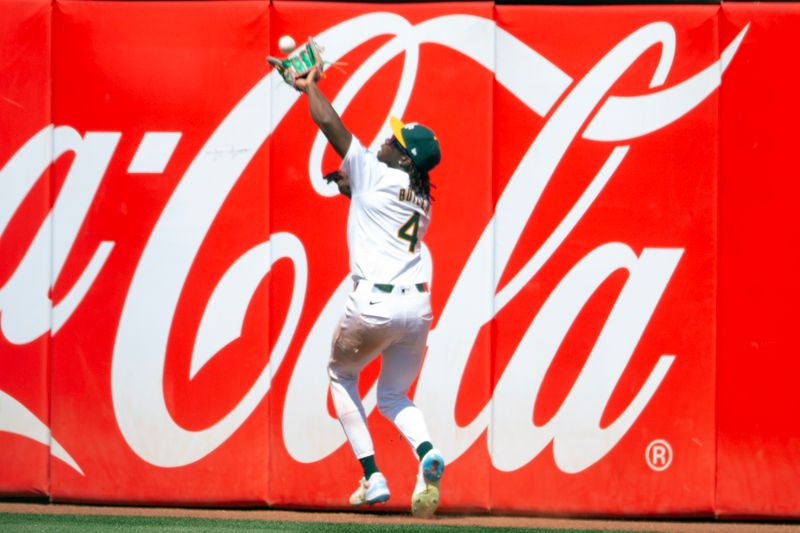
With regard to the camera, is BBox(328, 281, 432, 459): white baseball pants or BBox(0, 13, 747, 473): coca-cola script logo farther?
BBox(0, 13, 747, 473): coca-cola script logo

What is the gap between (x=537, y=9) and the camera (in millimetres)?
8367

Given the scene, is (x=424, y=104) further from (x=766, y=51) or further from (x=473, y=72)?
(x=766, y=51)

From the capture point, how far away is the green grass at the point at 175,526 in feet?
24.3

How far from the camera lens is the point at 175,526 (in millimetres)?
Answer: 7602

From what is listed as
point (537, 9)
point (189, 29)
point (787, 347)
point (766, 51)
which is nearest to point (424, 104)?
point (537, 9)

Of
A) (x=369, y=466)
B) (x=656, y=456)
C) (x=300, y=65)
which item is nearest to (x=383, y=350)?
(x=369, y=466)

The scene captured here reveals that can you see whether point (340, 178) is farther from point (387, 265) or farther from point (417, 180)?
point (387, 265)

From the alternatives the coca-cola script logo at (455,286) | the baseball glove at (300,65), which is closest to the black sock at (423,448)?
the coca-cola script logo at (455,286)

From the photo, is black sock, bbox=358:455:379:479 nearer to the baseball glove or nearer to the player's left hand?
the player's left hand

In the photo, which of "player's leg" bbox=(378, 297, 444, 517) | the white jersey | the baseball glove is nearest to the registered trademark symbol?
"player's leg" bbox=(378, 297, 444, 517)

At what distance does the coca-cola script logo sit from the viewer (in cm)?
836

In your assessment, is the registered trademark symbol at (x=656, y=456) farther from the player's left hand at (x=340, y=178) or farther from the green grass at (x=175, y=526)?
the player's left hand at (x=340, y=178)

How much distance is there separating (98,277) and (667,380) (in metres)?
3.65

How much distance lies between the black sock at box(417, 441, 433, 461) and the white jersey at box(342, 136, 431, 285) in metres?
0.81
